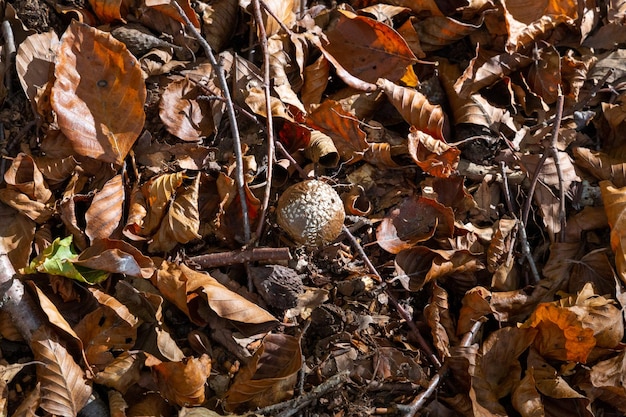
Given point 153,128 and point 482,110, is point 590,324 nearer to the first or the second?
point 482,110

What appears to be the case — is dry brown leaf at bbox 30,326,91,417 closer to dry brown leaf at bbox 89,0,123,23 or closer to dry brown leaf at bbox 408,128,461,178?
dry brown leaf at bbox 89,0,123,23

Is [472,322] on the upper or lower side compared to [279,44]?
lower

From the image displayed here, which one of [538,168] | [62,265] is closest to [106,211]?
[62,265]

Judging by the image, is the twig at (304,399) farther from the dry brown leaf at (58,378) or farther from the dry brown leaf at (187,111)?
the dry brown leaf at (187,111)

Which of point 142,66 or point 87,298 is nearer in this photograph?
point 87,298

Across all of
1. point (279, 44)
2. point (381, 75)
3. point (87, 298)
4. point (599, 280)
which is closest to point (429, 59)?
point (381, 75)

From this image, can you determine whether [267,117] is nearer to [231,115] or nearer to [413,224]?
[231,115]

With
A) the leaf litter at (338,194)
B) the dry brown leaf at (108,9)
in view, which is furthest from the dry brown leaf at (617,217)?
the dry brown leaf at (108,9)
